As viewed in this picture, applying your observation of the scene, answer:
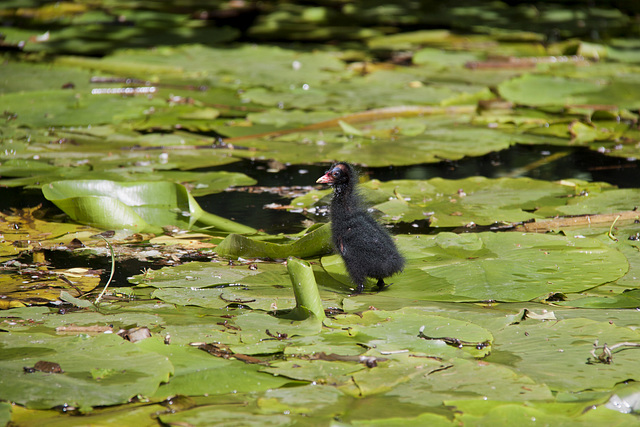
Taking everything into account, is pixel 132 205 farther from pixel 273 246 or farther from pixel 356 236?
pixel 356 236

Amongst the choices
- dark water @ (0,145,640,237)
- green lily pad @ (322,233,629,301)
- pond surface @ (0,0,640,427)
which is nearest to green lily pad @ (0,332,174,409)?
pond surface @ (0,0,640,427)

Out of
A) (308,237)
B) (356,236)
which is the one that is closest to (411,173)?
(308,237)

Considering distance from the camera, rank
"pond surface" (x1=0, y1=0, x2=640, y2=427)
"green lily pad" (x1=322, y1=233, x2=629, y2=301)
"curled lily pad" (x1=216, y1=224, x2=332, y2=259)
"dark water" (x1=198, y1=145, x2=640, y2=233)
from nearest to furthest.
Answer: "pond surface" (x1=0, y1=0, x2=640, y2=427) < "green lily pad" (x1=322, y1=233, x2=629, y2=301) < "curled lily pad" (x1=216, y1=224, x2=332, y2=259) < "dark water" (x1=198, y1=145, x2=640, y2=233)

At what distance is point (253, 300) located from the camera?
9.12ft

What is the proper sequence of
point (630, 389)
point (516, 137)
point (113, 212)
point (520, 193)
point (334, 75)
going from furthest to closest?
point (334, 75) < point (516, 137) < point (520, 193) < point (113, 212) < point (630, 389)

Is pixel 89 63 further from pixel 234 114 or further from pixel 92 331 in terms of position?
pixel 92 331

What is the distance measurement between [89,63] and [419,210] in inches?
210

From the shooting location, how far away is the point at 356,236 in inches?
125

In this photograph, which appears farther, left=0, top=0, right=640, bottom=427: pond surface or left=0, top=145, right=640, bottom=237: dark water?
left=0, top=145, right=640, bottom=237: dark water

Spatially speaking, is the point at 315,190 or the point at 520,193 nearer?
the point at 520,193

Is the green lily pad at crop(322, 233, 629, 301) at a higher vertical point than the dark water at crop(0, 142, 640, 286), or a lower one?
higher

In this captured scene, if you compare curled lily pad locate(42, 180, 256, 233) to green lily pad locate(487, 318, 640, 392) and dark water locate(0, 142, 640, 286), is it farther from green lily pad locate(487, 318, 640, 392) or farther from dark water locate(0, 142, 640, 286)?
green lily pad locate(487, 318, 640, 392)

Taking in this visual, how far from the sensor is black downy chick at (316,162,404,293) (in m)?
3.06

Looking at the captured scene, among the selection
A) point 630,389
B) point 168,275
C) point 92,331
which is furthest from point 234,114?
point 630,389
